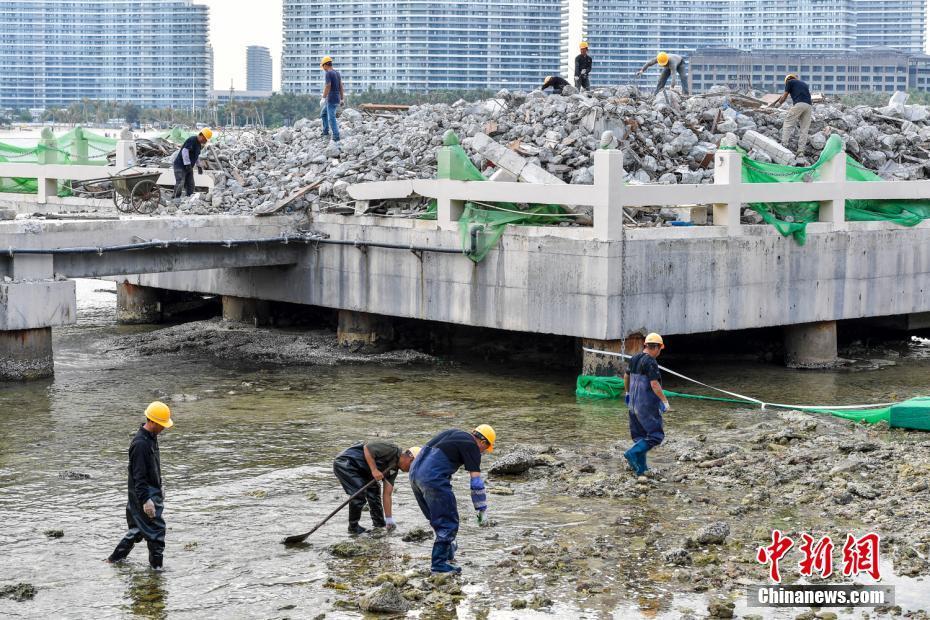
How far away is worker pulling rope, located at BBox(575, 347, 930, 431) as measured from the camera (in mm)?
16188

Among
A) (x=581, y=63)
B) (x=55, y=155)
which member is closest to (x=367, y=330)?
(x=581, y=63)

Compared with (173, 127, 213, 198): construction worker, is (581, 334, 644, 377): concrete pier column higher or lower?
lower

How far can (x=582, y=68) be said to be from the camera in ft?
89.5

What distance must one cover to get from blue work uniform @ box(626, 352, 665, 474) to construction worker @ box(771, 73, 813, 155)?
989cm

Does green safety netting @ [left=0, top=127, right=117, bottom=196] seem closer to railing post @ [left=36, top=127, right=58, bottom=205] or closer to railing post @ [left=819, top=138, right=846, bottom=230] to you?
railing post @ [left=36, top=127, right=58, bottom=205]

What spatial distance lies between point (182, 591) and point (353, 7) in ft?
409

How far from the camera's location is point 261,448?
1593 centimetres

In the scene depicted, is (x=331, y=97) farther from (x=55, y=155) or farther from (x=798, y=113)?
(x=798, y=113)

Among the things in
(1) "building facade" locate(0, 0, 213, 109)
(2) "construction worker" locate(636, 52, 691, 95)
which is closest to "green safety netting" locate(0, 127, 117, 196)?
(2) "construction worker" locate(636, 52, 691, 95)

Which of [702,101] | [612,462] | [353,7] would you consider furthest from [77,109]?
[612,462]

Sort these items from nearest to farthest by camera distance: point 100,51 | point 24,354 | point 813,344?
point 24,354, point 813,344, point 100,51

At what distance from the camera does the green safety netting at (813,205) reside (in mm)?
20344

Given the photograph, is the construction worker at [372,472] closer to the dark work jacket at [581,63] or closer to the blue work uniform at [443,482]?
the blue work uniform at [443,482]

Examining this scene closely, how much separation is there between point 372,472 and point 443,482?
104 centimetres
